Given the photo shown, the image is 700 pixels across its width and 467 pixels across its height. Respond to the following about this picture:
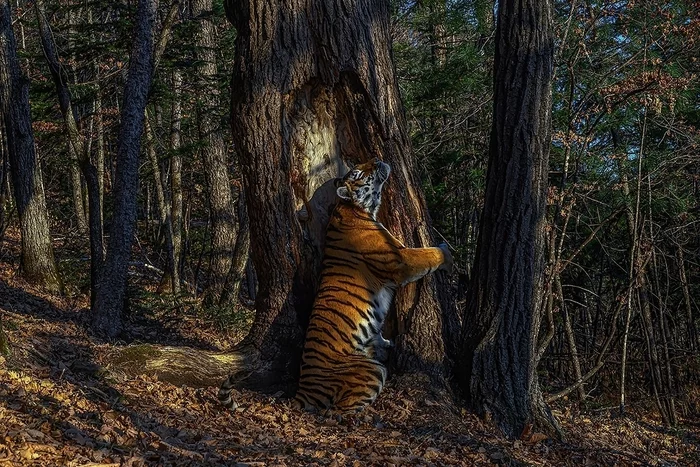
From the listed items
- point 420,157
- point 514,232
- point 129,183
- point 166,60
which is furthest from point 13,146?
point 514,232

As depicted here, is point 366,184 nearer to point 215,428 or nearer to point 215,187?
point 215,428

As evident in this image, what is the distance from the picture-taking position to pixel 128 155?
29.2 ft

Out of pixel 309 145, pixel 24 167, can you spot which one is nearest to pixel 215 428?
pixel 309 145

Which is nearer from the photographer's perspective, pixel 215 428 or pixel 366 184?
pixel 215 428

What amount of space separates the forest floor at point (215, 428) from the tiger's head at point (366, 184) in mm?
1801

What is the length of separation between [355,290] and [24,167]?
7.84 metres

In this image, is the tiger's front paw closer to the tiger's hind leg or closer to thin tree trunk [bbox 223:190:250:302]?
the tiger's hind leg

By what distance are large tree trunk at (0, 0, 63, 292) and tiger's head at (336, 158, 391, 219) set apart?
7.49 metres

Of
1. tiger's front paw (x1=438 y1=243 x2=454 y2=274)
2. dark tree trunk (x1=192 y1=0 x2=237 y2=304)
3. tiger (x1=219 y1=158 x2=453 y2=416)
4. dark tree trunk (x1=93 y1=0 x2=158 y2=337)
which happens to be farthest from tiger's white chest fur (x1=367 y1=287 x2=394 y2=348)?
dark tree trunk (x1=192 y1=0 x2=237 y2=304)

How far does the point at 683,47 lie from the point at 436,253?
5478 millimetres

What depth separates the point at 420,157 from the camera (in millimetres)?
11695

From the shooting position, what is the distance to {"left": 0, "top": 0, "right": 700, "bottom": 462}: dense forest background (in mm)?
9617

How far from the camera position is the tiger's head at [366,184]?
273 inches

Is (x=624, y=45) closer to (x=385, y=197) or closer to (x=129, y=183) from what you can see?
(x=385, y=197)
